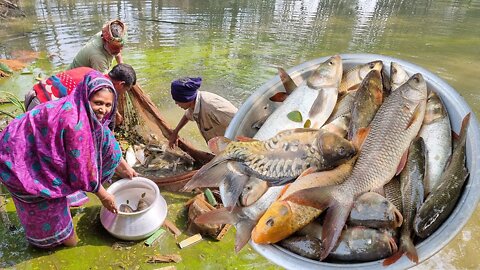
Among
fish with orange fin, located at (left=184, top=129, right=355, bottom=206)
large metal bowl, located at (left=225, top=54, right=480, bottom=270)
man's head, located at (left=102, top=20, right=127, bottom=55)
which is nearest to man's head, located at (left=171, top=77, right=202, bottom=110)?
man's head, located at (left=102, top=20, right=127, bottom=55)

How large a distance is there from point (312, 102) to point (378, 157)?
0.60m

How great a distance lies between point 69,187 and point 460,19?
14.5 metres

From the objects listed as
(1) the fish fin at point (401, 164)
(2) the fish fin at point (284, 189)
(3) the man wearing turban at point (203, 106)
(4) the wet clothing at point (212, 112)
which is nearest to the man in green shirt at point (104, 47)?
(3) the man wearing turban at point (203, 106)

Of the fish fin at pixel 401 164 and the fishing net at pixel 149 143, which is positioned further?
the fishing net at pixel 149 143

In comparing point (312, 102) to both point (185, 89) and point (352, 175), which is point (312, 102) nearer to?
point (352, 175)

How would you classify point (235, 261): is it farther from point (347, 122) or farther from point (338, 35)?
point (338, 35)

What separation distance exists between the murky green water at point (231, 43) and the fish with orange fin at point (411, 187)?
1.95 metres

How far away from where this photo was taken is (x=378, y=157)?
191 cm

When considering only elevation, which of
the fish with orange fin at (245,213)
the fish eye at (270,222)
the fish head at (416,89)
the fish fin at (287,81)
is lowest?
the fish with orange fin at (245,213)

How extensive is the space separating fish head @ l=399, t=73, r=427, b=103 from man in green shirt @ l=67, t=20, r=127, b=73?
3643 millimetres

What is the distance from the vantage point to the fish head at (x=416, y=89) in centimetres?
206

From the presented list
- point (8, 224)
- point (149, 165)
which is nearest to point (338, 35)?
point (149, 165)

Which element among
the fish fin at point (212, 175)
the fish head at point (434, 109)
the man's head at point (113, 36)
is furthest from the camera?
the man's head at point (113, 36)

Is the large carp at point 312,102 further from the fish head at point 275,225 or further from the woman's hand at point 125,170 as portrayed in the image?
the woman's hand at point 125,170
